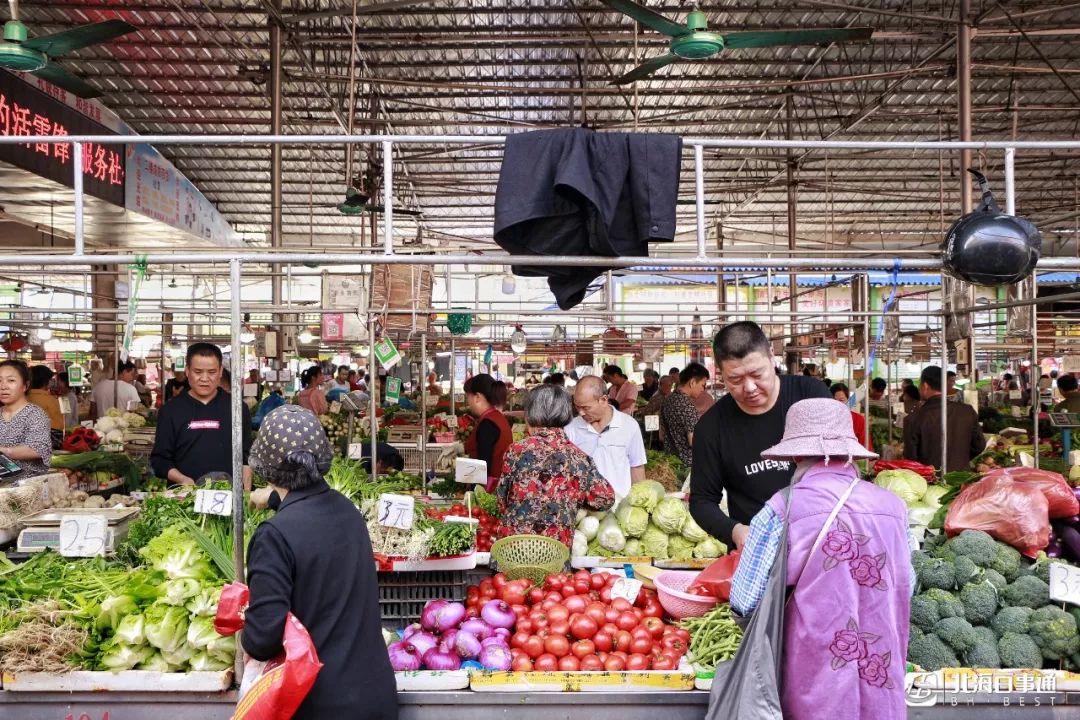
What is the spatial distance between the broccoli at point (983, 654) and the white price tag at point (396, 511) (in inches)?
93.5

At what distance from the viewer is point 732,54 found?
1305 centimetres

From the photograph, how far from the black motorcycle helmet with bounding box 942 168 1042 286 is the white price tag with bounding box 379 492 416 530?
A: 2546 mm

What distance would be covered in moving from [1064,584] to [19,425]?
5647 mm

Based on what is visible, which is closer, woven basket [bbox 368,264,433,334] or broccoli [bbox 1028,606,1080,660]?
broccoli [bbox 1028,606,1080,660]

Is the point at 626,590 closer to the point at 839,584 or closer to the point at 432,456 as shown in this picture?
the point at 839,584

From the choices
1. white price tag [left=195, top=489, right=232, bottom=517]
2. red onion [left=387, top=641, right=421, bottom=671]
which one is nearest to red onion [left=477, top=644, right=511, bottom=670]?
red onion [left=387, top=641, right=421, bottom=671]

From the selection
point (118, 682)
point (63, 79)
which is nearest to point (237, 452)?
point (118, 682)

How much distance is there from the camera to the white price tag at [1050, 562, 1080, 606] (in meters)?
3.54

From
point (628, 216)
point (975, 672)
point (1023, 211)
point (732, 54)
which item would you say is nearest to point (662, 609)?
point (975, 672)

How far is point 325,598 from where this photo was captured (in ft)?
8.76

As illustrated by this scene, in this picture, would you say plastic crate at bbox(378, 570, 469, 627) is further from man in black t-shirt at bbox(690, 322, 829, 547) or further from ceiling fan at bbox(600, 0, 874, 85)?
ceiling fan at bbox(600, 0, 874, 85)

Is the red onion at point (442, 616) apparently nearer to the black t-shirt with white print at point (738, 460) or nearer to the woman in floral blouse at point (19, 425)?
the black t-shirt with white print at point (738, 460)

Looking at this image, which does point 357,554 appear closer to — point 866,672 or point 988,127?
point 866,672

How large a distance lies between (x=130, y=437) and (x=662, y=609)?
27.1ft
